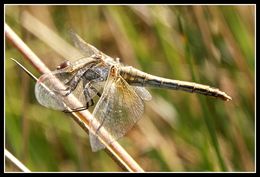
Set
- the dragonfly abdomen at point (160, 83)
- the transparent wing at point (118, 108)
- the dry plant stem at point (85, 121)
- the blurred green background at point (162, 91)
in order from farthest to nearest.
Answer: the blurred green background at point (162, 91) → the dragonfly abdomen at point (160, 83) → the transparent wing at point (118, 108) → the dry plant stem at point (85, 121)

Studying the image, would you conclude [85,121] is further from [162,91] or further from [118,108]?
[162,91]

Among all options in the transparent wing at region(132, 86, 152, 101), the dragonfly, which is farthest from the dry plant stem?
the transparent wing at region(132, 86, 152, 101)

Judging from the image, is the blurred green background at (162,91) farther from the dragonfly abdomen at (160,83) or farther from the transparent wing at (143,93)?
the transparent wing at (143,93)

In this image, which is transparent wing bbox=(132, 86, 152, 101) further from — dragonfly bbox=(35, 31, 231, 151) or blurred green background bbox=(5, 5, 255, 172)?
blurred green background bbox=(5, 5, 255, 172)

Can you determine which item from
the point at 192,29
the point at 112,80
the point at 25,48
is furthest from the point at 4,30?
the point at 192,29

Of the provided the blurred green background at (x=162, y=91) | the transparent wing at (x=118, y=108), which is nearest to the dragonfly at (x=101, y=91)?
the transparent wing at (x=118, y=108)

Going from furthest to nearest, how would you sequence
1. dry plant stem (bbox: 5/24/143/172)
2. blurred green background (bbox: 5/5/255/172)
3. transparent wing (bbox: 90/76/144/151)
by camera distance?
1. blurred green background (bbox: 5/5/255/172)
2. transparent wing (bbox: 90/76/144/151)
3. dry plant stem (bbox: 5/24/143/172)

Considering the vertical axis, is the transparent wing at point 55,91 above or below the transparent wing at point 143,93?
above

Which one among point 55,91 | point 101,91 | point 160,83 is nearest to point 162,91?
point 160,83
